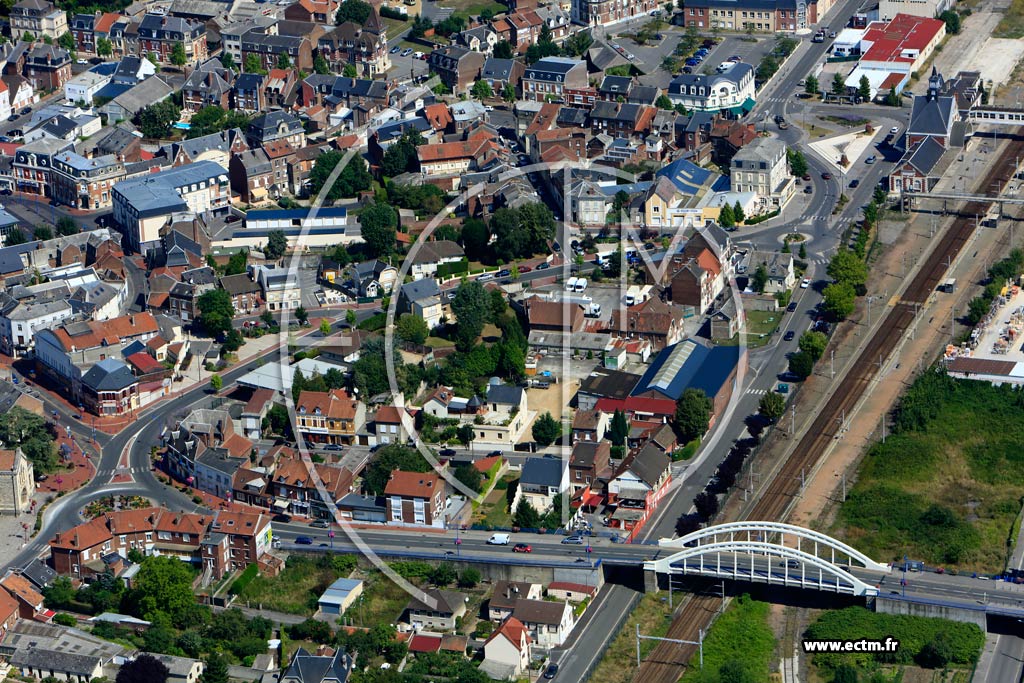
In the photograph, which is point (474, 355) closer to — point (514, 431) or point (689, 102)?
point (514, 431)

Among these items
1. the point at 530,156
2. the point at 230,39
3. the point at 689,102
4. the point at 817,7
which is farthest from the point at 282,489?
the point at 817,7

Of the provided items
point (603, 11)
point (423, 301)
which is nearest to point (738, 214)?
point (423, 301)

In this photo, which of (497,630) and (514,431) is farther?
(514,431)

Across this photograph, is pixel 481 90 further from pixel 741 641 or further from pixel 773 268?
pixel 741 641

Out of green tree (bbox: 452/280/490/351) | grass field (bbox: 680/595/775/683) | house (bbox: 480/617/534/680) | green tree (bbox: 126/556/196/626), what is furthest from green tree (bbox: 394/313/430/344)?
grass field (bbox: 680/595/775/683)

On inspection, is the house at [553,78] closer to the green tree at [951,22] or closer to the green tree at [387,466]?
the green tree at [951,22]

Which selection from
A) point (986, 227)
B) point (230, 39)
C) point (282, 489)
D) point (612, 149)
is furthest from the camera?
point (230, 39)
